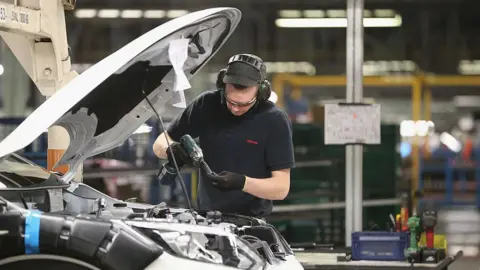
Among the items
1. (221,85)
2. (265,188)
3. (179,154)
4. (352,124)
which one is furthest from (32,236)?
(352,124)

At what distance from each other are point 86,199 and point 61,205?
198 mm

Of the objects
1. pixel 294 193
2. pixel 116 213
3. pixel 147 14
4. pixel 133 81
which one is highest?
pixel 147 14

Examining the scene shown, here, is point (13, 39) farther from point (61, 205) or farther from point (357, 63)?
point (357, 63)

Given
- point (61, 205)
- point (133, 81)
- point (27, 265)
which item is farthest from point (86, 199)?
point (27, 265)

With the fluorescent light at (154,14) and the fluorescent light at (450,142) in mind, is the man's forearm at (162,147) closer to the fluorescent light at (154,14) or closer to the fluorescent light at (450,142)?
the fluorescent light at (154,14)

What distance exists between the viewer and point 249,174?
4539 millimetres

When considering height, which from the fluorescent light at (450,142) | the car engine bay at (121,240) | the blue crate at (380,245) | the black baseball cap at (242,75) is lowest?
the blue crate at (380,245)

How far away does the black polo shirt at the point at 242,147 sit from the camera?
14.8ft

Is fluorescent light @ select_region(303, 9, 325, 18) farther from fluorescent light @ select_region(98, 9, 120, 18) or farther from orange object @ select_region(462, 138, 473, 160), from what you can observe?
orange object @ select_region(462, 138, 473, 160)

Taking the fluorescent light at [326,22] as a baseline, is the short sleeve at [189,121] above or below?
below

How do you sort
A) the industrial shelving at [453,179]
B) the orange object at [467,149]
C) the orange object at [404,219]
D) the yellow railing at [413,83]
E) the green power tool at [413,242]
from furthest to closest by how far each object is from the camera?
1. the industrial shelving at [453,179]
2. the orange object at [467,149]
3. the yellow railing at [413,83]
4. the orange object at [404,219]
5. the green power tool at [413,242]

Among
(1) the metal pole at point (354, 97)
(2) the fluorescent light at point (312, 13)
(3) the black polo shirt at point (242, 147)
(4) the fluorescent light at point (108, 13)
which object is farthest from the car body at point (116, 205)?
(4) the fluorescent light at point (108, 13)

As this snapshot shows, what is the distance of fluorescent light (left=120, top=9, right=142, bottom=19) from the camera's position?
895 centimetres

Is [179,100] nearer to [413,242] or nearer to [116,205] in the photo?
[116,205]
